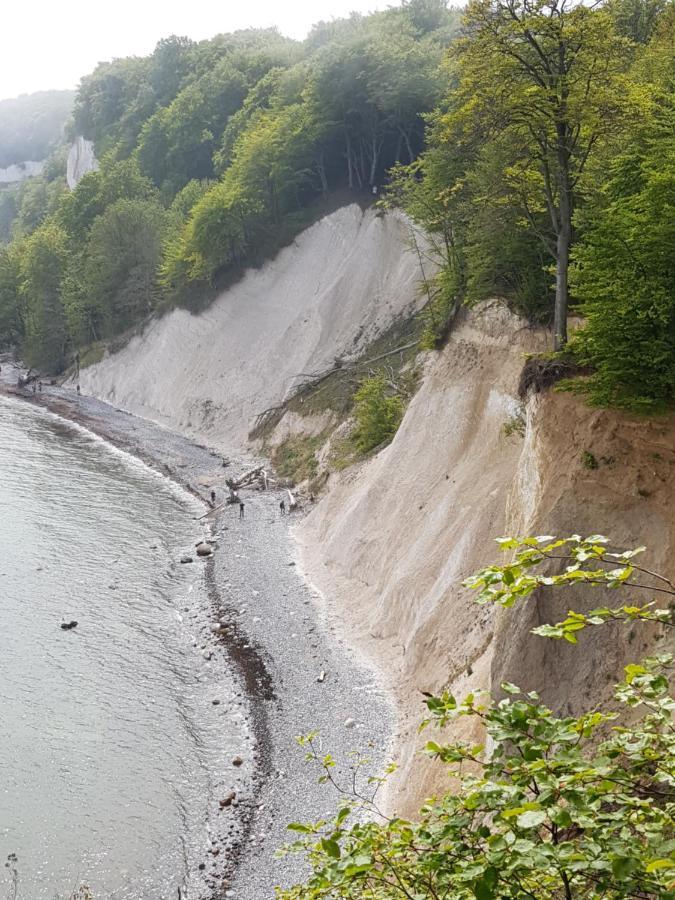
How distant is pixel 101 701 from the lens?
2094cm

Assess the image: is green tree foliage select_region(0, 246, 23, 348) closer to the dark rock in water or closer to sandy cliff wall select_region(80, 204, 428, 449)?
sandy cliff wall select_region(80, 204, 428, 449)

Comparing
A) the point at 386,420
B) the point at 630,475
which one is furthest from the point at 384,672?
the point at 386,420

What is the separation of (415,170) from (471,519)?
20.4 meters

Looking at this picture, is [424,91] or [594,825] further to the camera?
[424,91]

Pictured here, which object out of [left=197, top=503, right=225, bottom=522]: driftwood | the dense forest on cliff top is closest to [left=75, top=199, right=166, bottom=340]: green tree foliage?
the dense forest on cliff top

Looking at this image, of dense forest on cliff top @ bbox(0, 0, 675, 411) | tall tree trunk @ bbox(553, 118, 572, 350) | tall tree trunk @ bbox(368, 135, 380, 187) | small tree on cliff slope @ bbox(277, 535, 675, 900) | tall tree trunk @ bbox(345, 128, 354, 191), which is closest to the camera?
small tree on cliff slope @ bbox(277, 535, 675, 900)

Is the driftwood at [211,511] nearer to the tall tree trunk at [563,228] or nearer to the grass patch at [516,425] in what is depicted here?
the grass patch at [516,425]

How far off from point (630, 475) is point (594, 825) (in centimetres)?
1204

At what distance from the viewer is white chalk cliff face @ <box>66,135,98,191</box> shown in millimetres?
106569

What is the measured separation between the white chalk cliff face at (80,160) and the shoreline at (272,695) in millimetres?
90774

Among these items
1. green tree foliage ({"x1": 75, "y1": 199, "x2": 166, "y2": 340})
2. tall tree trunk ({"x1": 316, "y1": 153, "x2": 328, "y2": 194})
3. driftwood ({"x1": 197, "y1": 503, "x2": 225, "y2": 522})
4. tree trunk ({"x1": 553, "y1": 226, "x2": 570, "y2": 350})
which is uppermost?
tall tree trunk ({"x1": 316, "y1": 153, "x2": 328, "y2": 194})

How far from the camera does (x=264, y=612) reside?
2520cm

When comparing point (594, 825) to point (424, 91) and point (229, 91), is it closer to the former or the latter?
point (424, 91)

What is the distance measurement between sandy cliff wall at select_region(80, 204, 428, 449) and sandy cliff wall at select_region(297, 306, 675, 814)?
59.2 feet
